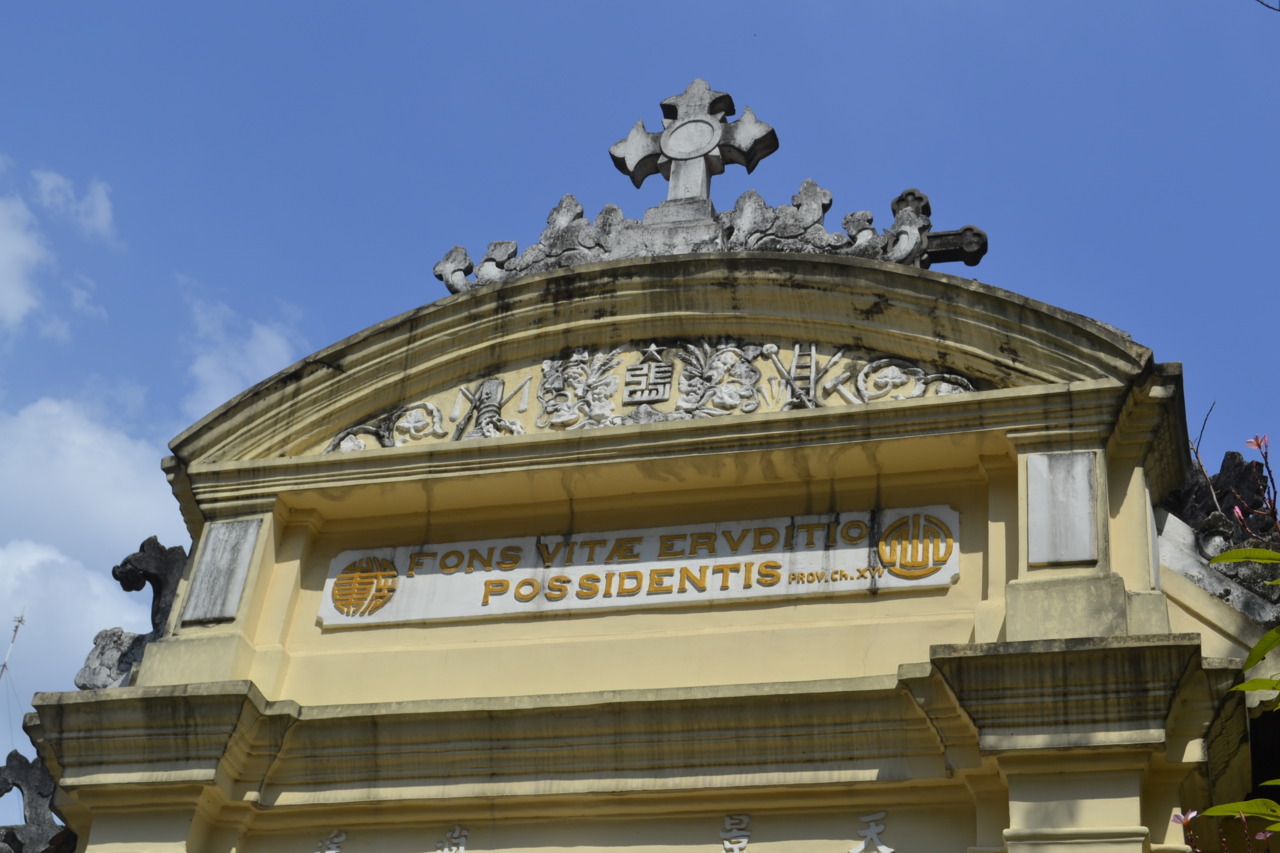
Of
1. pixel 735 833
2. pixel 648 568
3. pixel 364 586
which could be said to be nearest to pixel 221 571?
pixel 364 586

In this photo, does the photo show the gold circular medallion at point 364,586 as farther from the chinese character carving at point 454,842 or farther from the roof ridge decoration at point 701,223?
the roof ridge decoration at point 701,223

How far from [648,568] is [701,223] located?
2.08 m

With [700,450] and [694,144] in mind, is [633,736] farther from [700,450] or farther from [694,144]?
[694,144]

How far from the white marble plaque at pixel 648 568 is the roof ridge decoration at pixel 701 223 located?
154cm

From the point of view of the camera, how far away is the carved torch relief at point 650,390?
330 inches

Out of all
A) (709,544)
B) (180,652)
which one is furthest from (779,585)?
(180,652)

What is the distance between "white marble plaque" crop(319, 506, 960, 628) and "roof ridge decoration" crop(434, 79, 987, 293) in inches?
60.5

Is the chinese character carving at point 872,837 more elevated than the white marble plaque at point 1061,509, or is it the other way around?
the white marble plaque at point 1061,509

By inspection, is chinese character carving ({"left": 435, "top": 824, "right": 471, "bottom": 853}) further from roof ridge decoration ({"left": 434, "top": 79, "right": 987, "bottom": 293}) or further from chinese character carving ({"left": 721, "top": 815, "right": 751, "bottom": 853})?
roof ridge decoration ({"left": 434, "top": 79, "right": 987, "bottom": 293})

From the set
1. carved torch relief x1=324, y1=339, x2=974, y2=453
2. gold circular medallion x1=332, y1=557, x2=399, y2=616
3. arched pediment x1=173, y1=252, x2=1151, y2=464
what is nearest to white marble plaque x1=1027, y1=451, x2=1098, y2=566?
arched pediment x1=173, y1=252, x2=1151, y2=464

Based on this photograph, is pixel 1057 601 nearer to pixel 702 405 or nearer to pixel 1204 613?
pixel 1204 613

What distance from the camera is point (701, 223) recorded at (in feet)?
30.3

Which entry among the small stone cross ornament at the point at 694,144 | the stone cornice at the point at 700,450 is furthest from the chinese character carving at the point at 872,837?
the small stone cross ornament at the point at 694,144

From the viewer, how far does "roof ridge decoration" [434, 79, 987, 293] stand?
8867mm
